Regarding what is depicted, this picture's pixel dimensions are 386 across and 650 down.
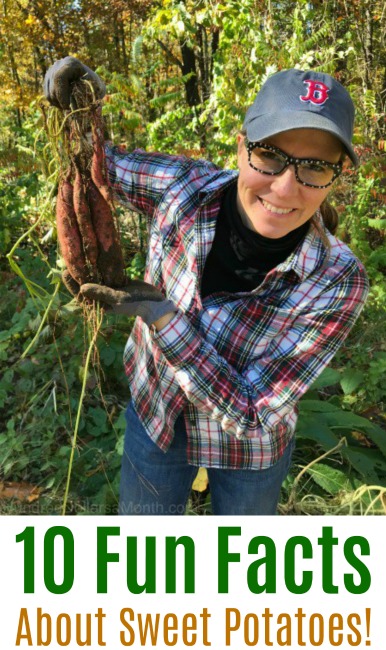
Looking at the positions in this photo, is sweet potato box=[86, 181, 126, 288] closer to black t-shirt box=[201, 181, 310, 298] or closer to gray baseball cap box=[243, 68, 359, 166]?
black t-shirt box=[201, 181, 310, 298]

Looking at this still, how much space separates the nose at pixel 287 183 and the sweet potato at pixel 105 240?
42 cm

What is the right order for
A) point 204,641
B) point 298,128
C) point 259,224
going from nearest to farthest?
point 298,128 < point 259,224 < point 204,641

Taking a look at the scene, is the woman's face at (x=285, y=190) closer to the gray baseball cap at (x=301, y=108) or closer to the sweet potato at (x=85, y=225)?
the gray baseball cap at (x=301, y=108)

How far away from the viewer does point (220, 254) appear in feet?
4.84

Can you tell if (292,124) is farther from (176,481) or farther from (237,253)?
(176,481)

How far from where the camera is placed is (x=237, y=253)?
146 centimetres

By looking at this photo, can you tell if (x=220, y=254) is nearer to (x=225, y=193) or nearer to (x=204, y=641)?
(x=225, y=193)

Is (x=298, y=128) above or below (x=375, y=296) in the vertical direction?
above

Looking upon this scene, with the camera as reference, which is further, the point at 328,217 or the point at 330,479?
the point at 330,479

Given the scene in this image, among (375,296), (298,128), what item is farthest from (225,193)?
(375,296)

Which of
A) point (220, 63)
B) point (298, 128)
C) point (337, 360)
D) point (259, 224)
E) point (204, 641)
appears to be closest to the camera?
point (298, 128)

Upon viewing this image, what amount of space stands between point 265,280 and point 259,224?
0.47ft

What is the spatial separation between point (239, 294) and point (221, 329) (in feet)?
0.34

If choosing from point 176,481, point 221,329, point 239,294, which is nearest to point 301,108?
point 239,294
